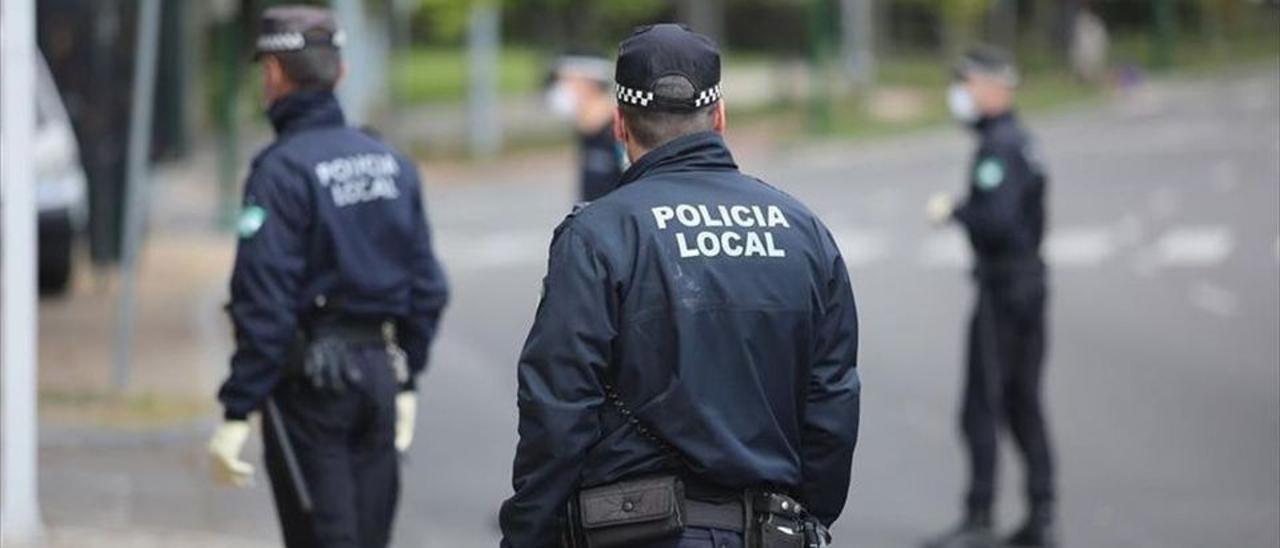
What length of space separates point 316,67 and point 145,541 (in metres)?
3.14

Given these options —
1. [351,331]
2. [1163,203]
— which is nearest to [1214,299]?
[1163,203]

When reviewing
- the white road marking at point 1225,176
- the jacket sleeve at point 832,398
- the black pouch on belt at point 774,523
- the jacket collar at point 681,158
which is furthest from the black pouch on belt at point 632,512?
the white road marking at point 1225,176

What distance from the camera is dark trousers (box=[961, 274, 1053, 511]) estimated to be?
32.4 feet

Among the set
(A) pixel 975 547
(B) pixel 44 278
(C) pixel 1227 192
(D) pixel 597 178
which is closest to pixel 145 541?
(D) pixel 597 178

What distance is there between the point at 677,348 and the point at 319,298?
229 centimetres

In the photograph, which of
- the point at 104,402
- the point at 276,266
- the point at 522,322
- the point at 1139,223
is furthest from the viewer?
the point at 1139,223

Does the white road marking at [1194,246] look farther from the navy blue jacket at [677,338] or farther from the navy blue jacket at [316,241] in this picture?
the navy blue jacket at [677,338]

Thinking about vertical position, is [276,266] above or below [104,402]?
above

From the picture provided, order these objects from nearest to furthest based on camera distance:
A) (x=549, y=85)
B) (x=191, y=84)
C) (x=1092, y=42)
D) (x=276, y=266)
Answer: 1. (x=276, y=266)
2. (x=549, y=85)
3. (x=191, y=84)
4. (x=1092, y=42)

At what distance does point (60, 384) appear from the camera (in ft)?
46.2

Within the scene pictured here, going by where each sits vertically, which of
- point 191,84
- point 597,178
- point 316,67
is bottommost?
point 191,84

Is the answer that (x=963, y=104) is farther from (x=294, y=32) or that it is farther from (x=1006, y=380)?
(x=294, y=32)

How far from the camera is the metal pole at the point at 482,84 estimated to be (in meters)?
34.3

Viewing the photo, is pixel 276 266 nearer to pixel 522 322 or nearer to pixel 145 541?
pixel 145 541
